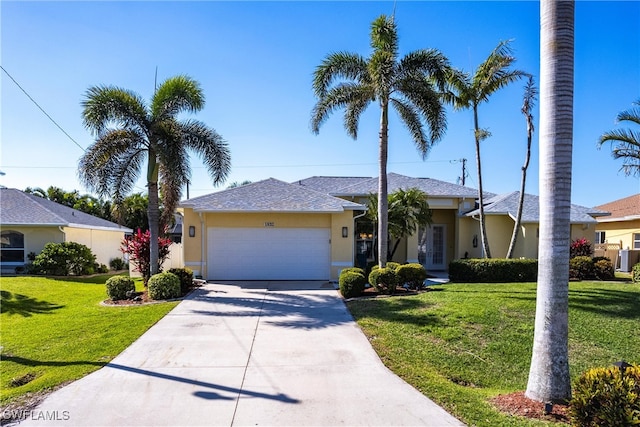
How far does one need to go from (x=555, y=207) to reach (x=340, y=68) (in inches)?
377

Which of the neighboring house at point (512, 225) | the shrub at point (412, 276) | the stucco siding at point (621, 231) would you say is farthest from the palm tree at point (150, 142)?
the stucco siding at point (621, 231)

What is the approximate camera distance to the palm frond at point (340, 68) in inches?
497

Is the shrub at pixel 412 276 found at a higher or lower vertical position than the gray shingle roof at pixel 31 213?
lower

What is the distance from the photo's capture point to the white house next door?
19.8 meters

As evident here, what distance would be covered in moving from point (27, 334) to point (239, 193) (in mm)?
9607

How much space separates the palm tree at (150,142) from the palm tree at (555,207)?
33.6ft

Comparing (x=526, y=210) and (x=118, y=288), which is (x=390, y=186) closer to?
(x=526, y=210)

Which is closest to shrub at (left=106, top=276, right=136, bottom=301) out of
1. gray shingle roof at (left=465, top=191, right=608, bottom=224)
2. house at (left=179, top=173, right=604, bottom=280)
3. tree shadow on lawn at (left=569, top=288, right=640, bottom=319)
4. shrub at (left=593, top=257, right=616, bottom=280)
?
house at (left=179, top=173, right=604, bottom=280)

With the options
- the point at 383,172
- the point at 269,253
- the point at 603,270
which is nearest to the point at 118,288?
the point at 269,253

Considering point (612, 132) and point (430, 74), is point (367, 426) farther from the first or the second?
point (612, 132)

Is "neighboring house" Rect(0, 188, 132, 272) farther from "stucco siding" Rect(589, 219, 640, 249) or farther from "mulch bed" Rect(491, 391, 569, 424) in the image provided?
"stucco siding" Rect(589, 219, 640, 249)

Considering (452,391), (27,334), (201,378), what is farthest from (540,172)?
(27,334)

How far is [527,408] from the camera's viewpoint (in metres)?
4.49

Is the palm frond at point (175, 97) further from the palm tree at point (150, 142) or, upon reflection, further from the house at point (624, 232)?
the house at point (624, 232)
